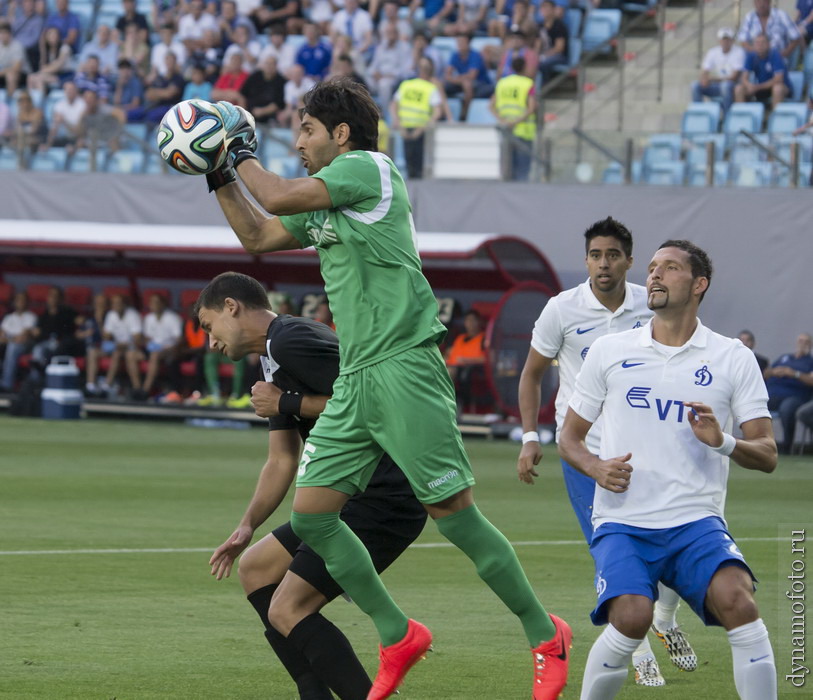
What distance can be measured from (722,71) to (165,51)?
10.1 metres

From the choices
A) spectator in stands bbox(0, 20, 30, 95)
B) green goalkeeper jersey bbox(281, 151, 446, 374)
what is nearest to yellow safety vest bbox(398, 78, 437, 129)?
spectator in stands bbox(0, 20, 30, 95)

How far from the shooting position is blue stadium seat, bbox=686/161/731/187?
882 inches

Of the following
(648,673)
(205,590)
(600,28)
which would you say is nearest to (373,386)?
(648,673)

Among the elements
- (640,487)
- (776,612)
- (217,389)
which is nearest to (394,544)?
(640,487)

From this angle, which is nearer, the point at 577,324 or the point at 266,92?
the point at 577,324

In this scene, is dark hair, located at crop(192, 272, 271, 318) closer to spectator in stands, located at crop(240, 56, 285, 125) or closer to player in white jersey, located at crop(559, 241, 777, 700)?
player in white jersey, located at crop(559, 241, 777, 700)

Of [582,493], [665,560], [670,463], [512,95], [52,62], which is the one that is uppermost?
[52,62]

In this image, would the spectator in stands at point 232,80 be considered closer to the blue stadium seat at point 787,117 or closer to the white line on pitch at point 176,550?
the blue stadium seat at point 787,117

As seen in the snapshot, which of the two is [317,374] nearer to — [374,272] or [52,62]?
[374,272]

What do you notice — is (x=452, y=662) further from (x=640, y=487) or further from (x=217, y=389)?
(x=217, y=389)

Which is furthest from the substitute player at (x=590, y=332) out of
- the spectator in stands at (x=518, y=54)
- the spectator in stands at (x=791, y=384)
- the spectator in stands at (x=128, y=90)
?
the spectator in stands at (x=128, y=90)

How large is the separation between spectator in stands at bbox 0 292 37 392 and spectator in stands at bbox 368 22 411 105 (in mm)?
6778

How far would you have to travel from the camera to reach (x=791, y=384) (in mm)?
21141

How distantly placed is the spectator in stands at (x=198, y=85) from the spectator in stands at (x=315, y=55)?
1756mm
